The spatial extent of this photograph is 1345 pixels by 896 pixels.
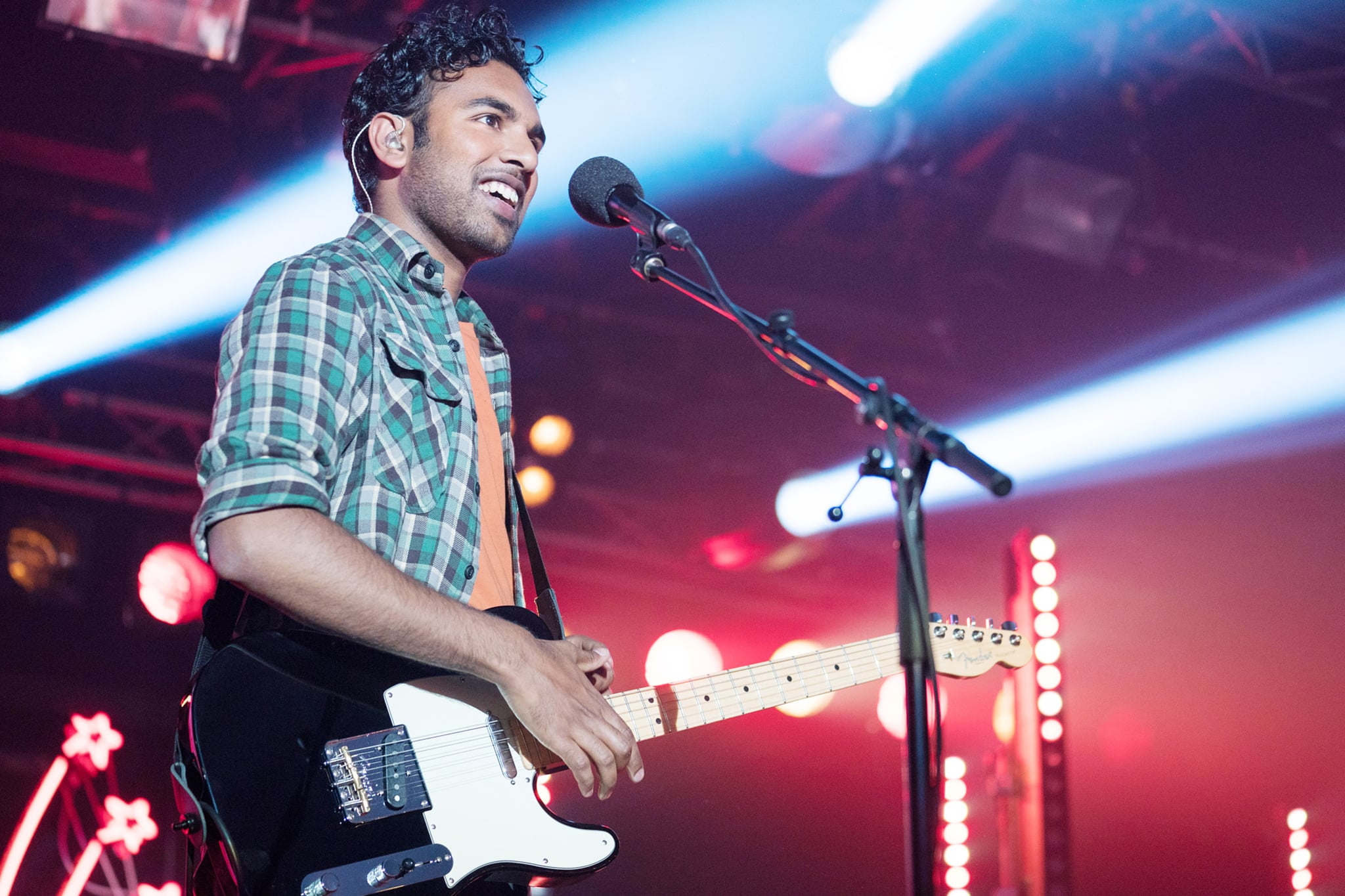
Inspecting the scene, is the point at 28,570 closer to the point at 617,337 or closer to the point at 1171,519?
the point at 617,337

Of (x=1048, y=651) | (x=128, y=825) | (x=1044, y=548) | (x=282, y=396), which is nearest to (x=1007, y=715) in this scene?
(x=1048, y=651)

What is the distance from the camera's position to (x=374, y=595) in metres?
1.83

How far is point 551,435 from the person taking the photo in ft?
24.4

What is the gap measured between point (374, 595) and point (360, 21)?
4.35 meters

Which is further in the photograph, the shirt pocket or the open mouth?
the open mouth

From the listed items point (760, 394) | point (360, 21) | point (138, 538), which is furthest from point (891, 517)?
point (138, 538)

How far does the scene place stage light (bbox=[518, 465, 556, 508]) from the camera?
7523 millimetres

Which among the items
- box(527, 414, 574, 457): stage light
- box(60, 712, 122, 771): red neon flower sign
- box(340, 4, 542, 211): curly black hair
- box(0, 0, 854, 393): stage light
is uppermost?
box(0, 0, 854, 393): stage light

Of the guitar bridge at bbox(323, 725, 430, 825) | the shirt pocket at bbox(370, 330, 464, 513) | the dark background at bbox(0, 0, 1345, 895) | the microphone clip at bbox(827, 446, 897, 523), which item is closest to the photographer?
the microphone clip at bbox(827, 446, 897, 523)

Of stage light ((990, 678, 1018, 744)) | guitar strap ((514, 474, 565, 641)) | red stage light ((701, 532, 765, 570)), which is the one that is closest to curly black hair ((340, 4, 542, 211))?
guitar strap ((514, 474, 565, 641))

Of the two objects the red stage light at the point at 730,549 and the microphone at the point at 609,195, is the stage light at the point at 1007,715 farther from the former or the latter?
the microphone at the point at 609,195

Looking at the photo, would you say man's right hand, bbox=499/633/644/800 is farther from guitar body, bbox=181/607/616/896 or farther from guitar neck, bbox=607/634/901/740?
guitar neck, bbox=607/634/901/740

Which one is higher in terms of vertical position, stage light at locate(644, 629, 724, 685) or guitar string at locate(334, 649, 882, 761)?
stage light at locate(644, 629, 724, 685)

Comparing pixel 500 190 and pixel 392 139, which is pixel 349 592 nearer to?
pixel 500 190
